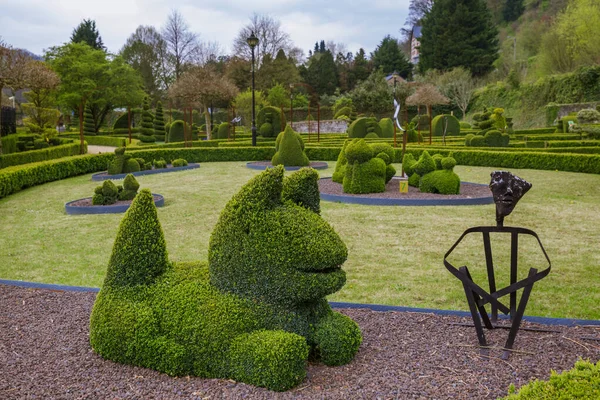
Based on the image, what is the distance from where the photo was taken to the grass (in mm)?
6434

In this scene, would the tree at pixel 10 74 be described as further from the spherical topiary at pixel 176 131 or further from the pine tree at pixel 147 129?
the pine tree at pixel 147 129

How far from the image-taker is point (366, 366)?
4.16m

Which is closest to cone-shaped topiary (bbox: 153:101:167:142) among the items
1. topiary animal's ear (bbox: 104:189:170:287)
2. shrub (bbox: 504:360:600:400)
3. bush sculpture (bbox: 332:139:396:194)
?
bush sculpture (bbox: 332:139:396:194)

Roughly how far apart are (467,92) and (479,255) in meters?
41.6

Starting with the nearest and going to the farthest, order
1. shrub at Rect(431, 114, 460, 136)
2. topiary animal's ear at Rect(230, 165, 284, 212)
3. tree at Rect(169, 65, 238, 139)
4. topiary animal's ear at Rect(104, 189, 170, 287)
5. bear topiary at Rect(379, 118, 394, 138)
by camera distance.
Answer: topiary animal's ear at Rect(230, 165, 284, 212) < topiary animal's ear at Rect(104, 189, 170, 287) < bear topiary at Rect(379, 118, 394, 138) < shrub at Rect(431, 114, 460, 136) < tree at Rect(169, 65, 238, 139)

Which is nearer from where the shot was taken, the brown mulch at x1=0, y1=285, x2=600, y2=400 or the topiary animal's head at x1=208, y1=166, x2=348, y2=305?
the brown mulch at x1=0, y1=285, x2=600, y2=400

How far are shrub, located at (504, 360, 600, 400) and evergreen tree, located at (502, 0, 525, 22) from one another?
Result: 74.2 m

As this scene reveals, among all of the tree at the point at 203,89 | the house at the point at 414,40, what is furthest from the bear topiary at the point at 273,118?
the house at the point at 414,40

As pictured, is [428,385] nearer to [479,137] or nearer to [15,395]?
[15,395]

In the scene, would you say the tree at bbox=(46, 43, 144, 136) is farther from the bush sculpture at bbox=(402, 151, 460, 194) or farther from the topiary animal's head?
the topiary animal's head

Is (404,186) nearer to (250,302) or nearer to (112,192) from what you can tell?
(112,192)

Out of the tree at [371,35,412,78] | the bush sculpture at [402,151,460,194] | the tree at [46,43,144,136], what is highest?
the tree at [371,35,412,78]

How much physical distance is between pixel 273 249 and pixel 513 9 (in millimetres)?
74031

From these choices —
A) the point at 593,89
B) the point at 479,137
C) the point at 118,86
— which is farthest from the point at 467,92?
the point at 118,86
